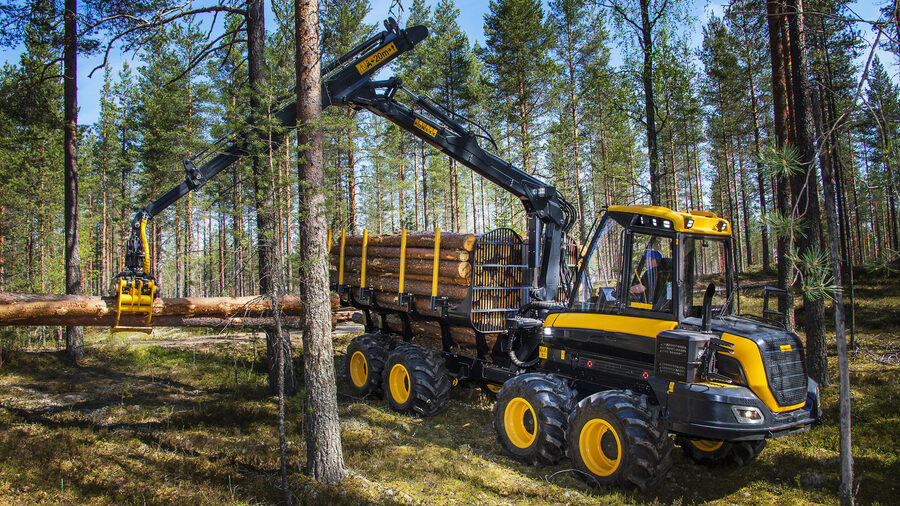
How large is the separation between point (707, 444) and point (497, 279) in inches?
156

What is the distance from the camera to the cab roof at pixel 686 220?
5898 millimetres

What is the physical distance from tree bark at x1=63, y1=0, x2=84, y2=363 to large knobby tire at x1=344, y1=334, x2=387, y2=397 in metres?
8.14

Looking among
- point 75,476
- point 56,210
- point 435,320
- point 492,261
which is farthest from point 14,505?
point 56,210

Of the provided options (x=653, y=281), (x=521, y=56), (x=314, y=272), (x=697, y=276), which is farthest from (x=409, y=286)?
(x=521, y=56)

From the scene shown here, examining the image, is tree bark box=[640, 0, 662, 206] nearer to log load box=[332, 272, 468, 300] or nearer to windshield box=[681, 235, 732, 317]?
windshield box=[681, 235, 732, 317]

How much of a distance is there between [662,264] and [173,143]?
26.7 meters

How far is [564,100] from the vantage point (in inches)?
973

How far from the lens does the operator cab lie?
231 inches

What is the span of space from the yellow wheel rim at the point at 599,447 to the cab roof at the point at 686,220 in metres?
2.52

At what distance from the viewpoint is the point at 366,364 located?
33.7 feet

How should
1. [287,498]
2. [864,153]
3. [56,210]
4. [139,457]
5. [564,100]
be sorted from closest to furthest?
[287,498] < [139,457] < [564,100] < [56,210] < [864,153]

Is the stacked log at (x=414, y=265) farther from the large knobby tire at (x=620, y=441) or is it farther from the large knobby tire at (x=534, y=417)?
the large knobby tire at (x=620, y=441)

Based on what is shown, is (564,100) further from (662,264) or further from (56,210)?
(56,210)

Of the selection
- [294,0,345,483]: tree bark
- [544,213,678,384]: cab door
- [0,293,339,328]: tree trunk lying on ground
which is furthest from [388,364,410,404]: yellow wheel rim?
[544,213,678,384]: cab door
